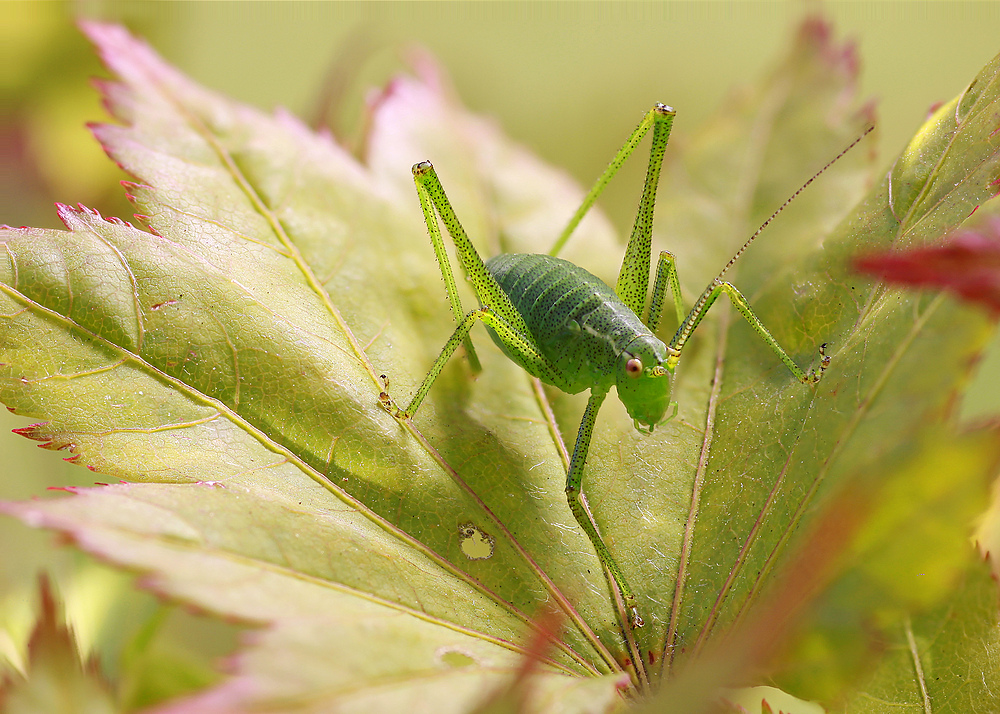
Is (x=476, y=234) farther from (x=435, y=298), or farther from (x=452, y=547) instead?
(x=452, y=547)

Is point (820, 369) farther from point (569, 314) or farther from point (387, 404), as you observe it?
point (387, 404)

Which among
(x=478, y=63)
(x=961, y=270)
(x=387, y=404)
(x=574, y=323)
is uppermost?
(x=478, y=63)

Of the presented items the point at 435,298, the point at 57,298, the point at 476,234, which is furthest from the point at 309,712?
the point at 476,234

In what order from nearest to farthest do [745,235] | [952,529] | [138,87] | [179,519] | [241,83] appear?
1. [952,529]
2. [179,519]
3. [138,87]
4. [745,235]
5. [241,83]

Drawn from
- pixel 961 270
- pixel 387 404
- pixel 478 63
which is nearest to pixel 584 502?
pixel 387 404


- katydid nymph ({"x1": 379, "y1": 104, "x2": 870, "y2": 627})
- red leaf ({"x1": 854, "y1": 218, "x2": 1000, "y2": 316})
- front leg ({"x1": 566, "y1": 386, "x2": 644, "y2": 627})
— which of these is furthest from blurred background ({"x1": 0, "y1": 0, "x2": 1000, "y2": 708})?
red leaf ({"x1": 854, "y1": 218, "x2": 1000, "y2": 316})

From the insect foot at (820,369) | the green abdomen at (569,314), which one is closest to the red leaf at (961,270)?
the insect foot at (820,369)

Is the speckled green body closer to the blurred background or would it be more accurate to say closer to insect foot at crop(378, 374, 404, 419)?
insect foot at crop(378, 374, 404, 419)

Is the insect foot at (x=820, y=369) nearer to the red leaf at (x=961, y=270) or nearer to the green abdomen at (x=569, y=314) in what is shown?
the green abdomen at (x=569, y=314)
